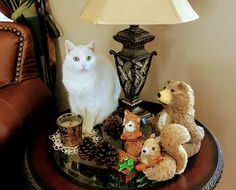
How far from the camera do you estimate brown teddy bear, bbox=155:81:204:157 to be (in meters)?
0.84

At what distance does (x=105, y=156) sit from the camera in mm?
849

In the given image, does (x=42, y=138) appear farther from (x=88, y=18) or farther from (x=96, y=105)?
(x=88, y=18)

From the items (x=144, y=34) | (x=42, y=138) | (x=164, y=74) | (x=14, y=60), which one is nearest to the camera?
(x=144, y=34)

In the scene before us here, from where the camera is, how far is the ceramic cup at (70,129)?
3.04 ft

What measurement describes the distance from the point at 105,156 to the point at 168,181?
0.60 feet

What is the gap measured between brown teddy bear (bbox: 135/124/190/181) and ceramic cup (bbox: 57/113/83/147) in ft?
0.76

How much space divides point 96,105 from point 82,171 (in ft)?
0.75

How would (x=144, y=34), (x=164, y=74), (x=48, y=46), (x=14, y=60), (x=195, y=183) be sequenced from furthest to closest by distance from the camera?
(x=48, y=46)
(x=164, y=74)
(x=14, y=60)
(x=144, y=34)
(x=195, y=183)

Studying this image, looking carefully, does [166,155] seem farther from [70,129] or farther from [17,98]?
[17,98]

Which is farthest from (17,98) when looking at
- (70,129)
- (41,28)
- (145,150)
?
(145,150)

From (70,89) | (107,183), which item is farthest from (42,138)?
(107,183)

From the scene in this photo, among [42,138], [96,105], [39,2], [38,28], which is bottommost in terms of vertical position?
[42,138]

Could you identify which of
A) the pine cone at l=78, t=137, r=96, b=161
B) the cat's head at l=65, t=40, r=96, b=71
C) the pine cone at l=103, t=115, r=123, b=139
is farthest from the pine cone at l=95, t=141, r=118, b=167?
the cat's head at l=65, t=40, r=96, b=71

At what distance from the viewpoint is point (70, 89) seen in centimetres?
97
